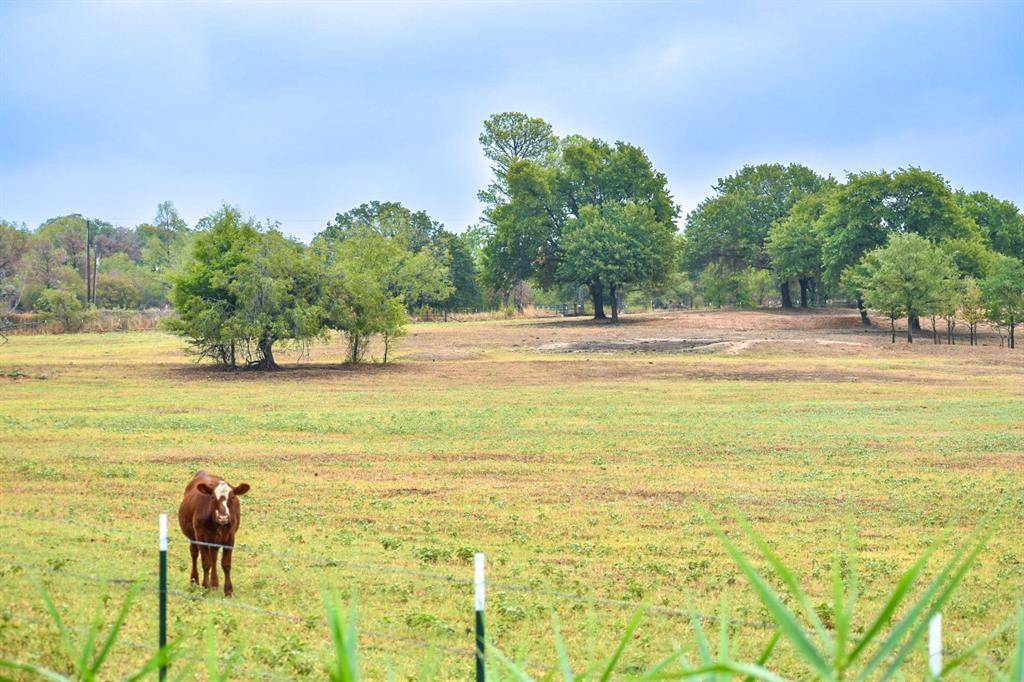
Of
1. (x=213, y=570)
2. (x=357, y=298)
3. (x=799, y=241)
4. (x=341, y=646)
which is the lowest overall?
(x=213, y=570)

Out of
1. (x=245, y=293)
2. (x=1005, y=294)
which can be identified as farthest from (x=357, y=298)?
(x=1005, y=294)

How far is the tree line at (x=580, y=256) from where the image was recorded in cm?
4716

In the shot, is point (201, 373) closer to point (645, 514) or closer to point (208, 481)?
point (645, 514)

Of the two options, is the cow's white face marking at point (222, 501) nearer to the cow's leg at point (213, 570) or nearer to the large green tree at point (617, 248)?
the cow's leg at point (213, 570)

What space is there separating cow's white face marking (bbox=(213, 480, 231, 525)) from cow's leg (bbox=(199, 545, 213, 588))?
48 cm

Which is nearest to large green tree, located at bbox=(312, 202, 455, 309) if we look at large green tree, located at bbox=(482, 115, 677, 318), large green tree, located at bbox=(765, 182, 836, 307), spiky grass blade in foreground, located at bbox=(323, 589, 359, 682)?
large green tree, located at bbox=(482, 115, 677, 318)

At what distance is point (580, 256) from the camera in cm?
7750

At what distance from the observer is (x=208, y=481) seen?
1178cm

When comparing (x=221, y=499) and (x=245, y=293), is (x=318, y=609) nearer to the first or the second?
(x=221, y=499)

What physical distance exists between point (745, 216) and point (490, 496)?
3370 inches

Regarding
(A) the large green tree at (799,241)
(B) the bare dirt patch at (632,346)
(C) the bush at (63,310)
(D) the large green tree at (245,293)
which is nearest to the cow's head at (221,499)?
(D) the large green tree at (245,293)

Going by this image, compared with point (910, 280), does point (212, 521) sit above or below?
below

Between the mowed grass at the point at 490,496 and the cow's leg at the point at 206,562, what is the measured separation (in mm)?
278

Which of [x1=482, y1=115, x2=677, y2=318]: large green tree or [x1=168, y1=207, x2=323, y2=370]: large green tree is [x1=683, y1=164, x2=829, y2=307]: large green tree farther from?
[x1=168, y1=207, x2=323, y2=370]: large green tree
